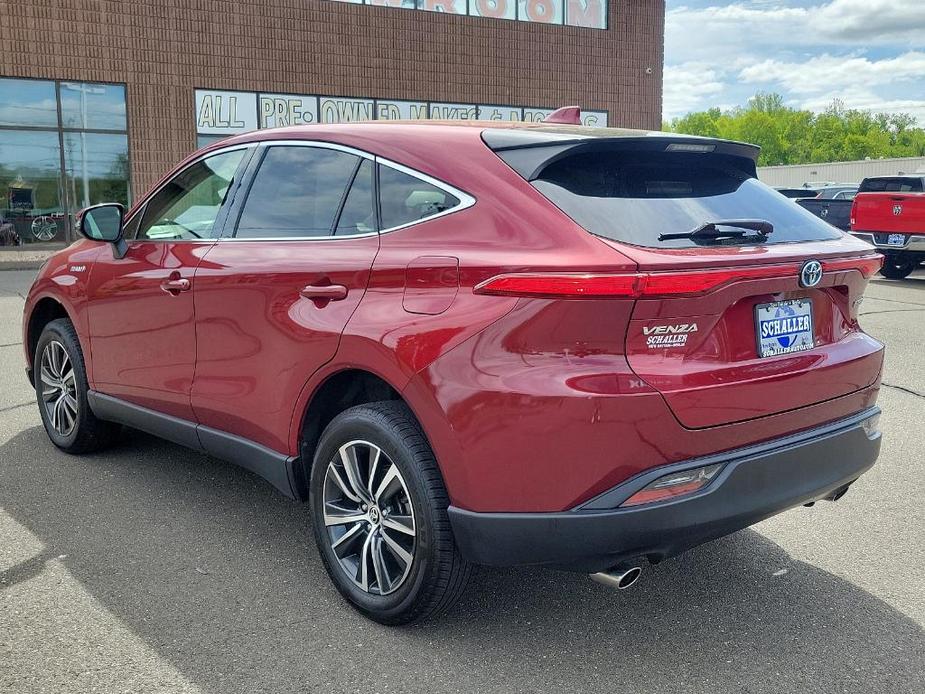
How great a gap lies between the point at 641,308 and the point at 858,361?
42.2 inches

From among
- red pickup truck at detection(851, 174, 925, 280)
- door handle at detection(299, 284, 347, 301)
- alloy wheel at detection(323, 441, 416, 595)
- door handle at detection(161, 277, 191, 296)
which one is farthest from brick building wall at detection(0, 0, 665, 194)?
alloy wheel at detection(323, 441, 416, 595)

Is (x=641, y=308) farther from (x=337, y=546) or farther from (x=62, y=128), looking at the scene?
(x=62, y=128)

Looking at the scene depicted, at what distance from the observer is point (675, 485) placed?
8.71 ft

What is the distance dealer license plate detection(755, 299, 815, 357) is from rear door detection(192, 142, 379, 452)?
4.25 feet

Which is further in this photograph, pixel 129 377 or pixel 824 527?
pixel 129 377

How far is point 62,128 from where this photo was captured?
20047 millimetres

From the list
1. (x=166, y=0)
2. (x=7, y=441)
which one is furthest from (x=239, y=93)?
(x=7, y=441)

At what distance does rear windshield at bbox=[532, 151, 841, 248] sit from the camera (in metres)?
2.76

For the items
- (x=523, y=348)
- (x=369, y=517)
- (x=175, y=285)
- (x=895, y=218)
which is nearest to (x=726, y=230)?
(x=523, y=348)

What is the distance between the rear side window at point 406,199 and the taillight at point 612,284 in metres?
0.46

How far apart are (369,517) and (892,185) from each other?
16.3 meters

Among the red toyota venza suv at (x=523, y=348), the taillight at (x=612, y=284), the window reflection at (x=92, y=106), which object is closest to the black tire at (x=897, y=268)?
the red toyota venza suv at (x=523, y=348)

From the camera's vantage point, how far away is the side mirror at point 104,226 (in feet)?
14.6

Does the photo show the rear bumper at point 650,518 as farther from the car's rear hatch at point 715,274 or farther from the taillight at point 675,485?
the car's rear hatch at point 715,274
